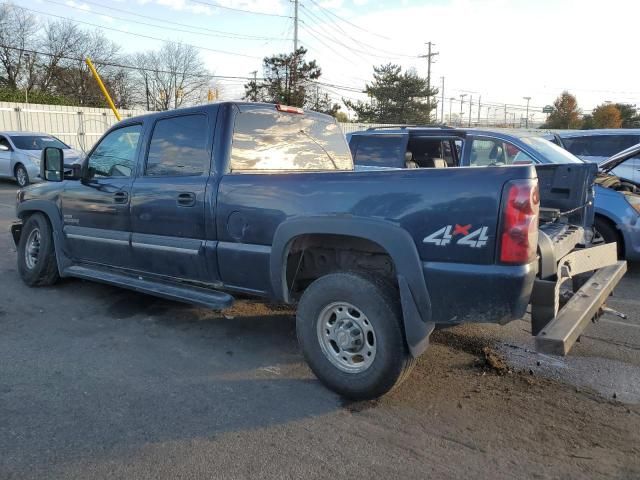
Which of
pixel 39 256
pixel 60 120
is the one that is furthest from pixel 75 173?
pixel 60 120

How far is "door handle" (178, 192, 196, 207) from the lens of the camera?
4203mm

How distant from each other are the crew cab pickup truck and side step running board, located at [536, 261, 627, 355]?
13mm

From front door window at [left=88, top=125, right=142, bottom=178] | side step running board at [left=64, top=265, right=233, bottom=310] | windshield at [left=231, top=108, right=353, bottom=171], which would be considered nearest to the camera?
side step running board at [left=64, top=265, right=233, bottom=310]

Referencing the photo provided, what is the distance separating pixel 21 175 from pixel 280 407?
16.0 metres

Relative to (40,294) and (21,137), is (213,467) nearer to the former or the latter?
(40,294)

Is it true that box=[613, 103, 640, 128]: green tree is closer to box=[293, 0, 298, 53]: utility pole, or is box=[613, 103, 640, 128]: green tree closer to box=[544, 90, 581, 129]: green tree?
box=[544, 90, 581, 129]: green tree

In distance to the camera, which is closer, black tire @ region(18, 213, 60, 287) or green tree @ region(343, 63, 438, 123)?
black tire @ region(18, 213, 60, 287)

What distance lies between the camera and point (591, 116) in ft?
195

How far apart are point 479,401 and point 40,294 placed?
4734mm

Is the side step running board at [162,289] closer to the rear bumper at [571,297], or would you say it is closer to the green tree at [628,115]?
the rear bumper at [571,297]

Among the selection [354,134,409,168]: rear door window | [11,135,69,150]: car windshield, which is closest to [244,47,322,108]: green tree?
[11,135,69,150]: car windshield

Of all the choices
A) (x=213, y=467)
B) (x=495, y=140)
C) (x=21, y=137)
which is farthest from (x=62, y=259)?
(x=21, y=137)

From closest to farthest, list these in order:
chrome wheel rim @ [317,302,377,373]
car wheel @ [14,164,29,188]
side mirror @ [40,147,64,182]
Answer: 1. chrome wheel rim @ [317,302,377,373]
2. side mirror @ [40,147,64,182]
3. car wheel @ [14,164,29,188]

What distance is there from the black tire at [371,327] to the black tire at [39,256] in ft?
11.9
